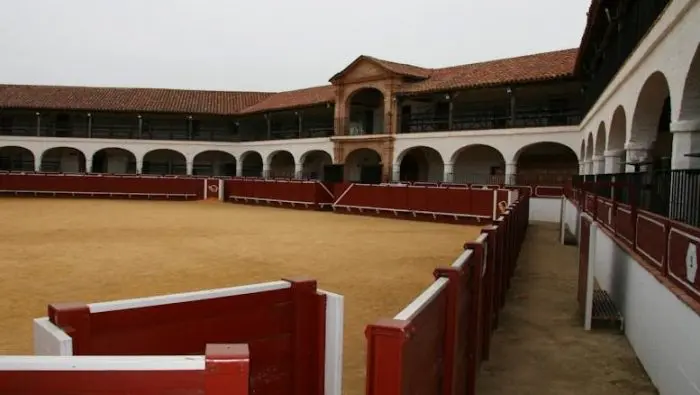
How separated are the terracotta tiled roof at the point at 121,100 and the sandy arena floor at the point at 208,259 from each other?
20634mm

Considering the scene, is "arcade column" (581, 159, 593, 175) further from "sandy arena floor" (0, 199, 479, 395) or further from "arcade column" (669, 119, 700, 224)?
"arcade column" (669, 119, 700, 224)

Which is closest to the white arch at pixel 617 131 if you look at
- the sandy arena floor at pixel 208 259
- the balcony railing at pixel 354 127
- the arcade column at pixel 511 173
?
the sandy arena floor at pixel 208 259

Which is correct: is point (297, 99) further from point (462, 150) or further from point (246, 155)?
point (462, 150)

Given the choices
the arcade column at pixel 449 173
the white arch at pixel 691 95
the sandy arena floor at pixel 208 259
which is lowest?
the sandy arena floor at pixel 208 259

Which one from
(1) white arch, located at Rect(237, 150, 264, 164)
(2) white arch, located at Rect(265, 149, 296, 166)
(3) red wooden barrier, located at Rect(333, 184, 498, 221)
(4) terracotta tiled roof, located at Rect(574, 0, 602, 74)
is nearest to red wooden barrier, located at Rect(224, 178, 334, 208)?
(3) red wooden barrier, located at Rect(333, 184, 498, 221)

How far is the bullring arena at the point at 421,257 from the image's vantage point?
2.39 meters

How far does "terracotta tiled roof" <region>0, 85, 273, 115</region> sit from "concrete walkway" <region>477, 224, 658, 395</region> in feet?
112

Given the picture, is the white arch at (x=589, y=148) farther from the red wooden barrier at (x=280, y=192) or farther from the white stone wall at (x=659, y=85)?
the red wooden barrier at (x=280, y=192)

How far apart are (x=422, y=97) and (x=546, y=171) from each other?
25.0 feet

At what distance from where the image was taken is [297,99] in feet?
125

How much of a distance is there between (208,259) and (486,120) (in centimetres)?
2102

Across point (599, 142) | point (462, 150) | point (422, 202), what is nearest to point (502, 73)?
point (462, 150)

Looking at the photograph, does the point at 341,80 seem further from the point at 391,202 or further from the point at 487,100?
the point at 391,202

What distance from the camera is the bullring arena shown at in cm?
239
